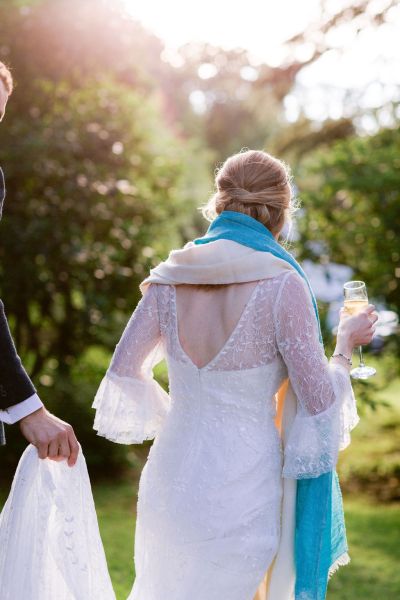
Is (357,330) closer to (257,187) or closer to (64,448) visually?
(257,187)

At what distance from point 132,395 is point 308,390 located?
66 centimetres

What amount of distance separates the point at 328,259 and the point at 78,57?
3532mm

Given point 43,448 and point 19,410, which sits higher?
point 19,410

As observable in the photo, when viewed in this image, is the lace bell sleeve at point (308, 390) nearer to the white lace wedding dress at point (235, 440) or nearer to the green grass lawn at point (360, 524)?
the white lace wedding dress at point (235, 440)

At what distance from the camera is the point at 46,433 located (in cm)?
238

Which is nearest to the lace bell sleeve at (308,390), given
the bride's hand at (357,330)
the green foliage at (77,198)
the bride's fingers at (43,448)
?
the bride's hand at (357,330)

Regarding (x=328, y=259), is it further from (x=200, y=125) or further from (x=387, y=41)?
(x=200, y=125)

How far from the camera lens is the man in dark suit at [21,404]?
2318 millimetres

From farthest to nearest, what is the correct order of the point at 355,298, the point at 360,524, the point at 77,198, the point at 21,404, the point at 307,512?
the point at 77,198
the point at 360,524
the point at 355,298
the point at 307,512
the point at 21,404

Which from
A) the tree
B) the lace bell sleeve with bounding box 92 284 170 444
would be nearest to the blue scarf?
the lace bell sleeve with bounding box 92 284 170 444

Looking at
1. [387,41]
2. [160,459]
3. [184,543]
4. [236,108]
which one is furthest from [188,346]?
[236,108]

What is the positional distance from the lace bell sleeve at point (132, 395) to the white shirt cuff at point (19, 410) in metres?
0.64

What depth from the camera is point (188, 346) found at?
2.80 metres

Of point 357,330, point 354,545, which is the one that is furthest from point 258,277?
point 354,545
